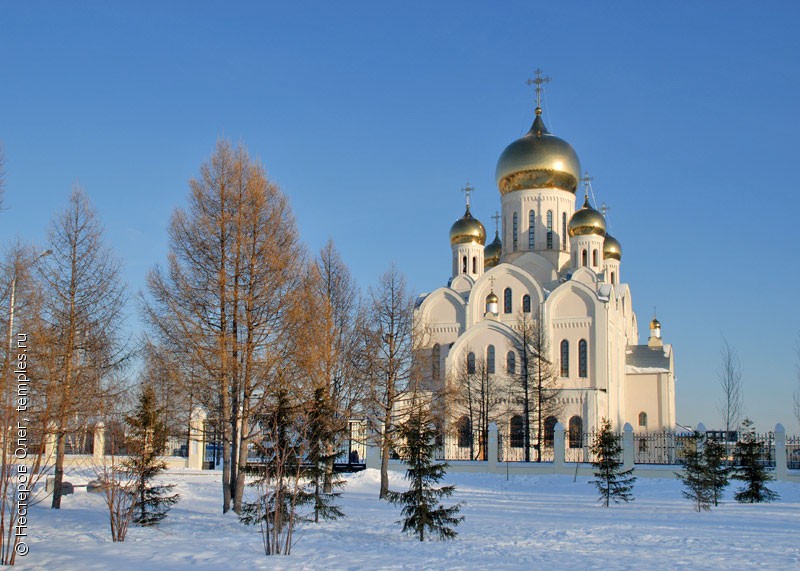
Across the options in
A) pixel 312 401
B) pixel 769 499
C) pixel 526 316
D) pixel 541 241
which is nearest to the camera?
pixel 312 401

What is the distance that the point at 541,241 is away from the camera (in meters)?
42.6

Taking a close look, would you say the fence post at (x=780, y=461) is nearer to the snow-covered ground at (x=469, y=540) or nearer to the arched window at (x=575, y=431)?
the snow-covered ground at (x=469, y=540)

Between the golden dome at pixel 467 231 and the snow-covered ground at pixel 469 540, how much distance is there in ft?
83.0

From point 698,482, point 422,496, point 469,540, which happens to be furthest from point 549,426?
point 422,496

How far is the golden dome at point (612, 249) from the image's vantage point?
48.0m

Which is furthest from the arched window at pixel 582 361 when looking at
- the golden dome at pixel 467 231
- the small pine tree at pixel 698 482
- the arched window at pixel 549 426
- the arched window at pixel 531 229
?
the small pine tree at pixel 698 482

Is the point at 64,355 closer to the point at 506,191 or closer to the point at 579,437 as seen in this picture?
the point at 579,437

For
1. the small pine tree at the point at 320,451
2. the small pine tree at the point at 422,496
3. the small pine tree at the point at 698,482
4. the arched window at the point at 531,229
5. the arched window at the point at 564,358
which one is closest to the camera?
the small pine tree at the point at 422,496

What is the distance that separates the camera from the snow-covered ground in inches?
400

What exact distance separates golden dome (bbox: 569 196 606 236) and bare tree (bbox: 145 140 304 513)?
91.2 feet

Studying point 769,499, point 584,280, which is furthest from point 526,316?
point 769,499

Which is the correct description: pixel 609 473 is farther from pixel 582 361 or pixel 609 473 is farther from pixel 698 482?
pixel 582 361

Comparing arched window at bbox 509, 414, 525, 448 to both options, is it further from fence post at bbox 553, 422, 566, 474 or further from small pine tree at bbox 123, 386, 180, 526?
→ small pine tree at bbox 123, 386, 180, 526

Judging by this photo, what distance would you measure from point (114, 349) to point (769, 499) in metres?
16.0
